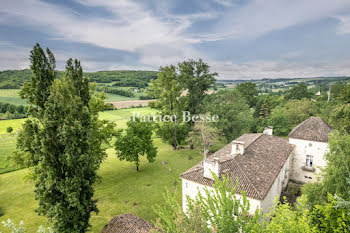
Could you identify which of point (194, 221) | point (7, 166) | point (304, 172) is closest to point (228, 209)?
point (194, 221)

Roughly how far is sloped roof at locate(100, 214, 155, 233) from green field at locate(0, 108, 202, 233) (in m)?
3.95

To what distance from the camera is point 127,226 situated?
49.1 ft

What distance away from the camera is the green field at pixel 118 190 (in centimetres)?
2020

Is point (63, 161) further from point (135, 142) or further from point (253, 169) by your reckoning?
point (135, 142)

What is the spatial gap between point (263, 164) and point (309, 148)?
35.6ft

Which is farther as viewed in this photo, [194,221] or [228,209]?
[228,209]

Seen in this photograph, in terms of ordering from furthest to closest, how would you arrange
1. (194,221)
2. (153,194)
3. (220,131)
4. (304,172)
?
(220,131) < (304,172) < (153,194) < (194,221)

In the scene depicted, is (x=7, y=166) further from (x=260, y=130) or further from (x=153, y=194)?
(x=260, y=130)

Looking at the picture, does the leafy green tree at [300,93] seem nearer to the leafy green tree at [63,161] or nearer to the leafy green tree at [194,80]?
the leafy green tree at [194,80]

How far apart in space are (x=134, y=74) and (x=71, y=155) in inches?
4416

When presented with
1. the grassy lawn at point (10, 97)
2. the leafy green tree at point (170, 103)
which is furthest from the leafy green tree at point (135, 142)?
the grassy lawn at point (10, 97)

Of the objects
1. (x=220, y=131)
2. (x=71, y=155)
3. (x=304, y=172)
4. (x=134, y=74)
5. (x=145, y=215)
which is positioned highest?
(x=134, y=74)

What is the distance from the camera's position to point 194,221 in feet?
28.1

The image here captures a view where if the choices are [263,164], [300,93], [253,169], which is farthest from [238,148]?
[300,93]
